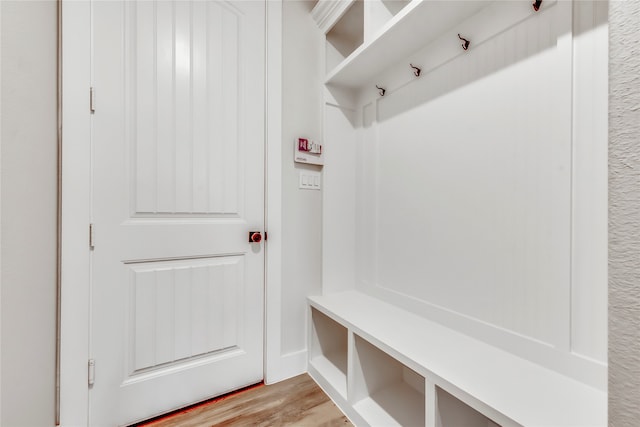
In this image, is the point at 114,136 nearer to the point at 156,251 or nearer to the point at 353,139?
the point at 156,251

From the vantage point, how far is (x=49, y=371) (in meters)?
1.03

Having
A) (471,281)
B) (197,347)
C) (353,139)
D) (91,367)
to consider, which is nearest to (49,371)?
(91,367)

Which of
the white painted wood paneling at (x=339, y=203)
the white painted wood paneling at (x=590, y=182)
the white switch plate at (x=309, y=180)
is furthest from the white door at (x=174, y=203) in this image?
the white painted wood paneling at (x=590, y=182)

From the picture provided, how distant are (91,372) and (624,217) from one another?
66.9 inches

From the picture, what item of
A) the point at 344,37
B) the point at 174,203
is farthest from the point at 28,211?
the point at 344,37

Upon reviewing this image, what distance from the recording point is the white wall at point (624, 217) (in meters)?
0.29

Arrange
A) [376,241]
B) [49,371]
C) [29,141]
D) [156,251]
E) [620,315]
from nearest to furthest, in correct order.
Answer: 1. [620,315]
2. [29,141]
3. [49,371]
4. [156,251]
5. [376,241]

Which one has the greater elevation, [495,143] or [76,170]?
[495,143]

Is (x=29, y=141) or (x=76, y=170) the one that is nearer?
(x=29, y=141)

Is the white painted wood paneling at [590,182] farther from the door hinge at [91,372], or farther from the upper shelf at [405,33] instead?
the door hinge at [91,372]

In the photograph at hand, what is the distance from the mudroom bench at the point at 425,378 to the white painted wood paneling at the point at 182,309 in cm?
50

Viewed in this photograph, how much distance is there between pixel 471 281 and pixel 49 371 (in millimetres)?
1715

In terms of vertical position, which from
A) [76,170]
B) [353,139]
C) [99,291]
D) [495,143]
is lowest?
[99,291]

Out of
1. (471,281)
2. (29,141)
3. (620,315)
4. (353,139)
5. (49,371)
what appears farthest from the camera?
(353,139)
